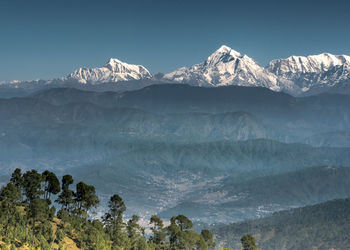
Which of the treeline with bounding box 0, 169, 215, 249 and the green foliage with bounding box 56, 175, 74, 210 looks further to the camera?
the green foliage with bounding box 56, 175, 74, 210

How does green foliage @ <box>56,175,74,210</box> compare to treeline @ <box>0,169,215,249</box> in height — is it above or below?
above

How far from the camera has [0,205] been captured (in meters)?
157

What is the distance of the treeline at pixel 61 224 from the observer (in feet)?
485

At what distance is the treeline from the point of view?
14775cm

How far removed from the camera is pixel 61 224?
16500 centimetres

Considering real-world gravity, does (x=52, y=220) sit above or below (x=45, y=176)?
below

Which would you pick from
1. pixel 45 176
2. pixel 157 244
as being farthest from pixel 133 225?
pixel 45 176

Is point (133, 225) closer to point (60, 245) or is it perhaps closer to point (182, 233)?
point (182, 233)

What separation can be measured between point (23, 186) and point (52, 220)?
46.1 ft

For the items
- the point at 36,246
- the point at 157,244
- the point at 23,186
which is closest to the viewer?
the point at 36,246

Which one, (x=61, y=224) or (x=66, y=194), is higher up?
(x=66, y=194)

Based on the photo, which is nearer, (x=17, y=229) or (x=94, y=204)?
(x=17, y=229)

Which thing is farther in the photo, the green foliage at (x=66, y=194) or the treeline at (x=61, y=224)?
the green foliage at (x=66, y=194)

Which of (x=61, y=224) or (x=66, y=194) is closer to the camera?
(x=61, y=224)
